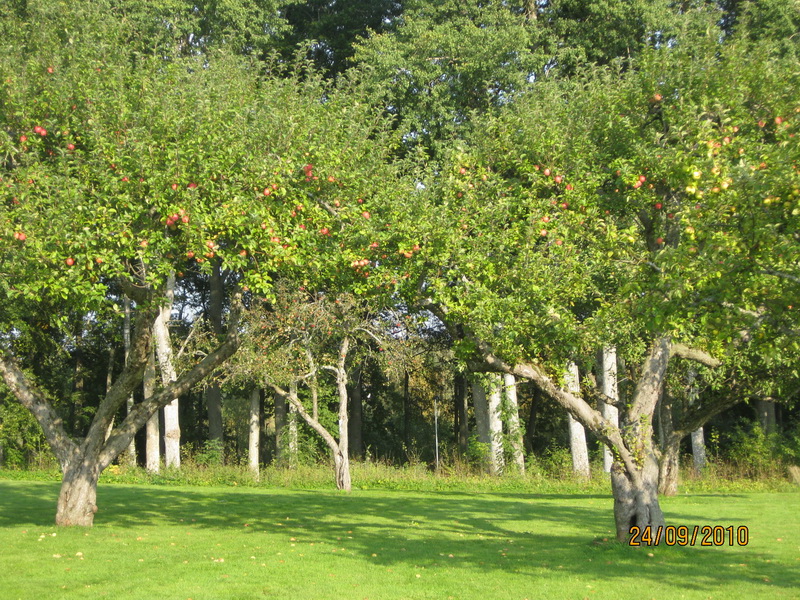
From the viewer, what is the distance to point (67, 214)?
1203cm

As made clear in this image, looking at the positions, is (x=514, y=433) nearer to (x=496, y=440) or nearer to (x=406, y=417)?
(x=496, y=440)

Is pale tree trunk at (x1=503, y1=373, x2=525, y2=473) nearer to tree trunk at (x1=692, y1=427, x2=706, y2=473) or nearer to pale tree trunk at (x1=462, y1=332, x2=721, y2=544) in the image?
tree trunk at (x1=692, y1=427, x2=706, y2=473)

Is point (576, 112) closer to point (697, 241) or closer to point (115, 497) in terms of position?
point (697, 241)

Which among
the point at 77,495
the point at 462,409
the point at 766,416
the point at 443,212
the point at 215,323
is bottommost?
the point at 77,495

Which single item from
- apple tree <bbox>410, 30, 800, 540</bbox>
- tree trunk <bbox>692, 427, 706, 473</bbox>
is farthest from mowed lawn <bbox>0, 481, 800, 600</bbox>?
tree trunk <bbox>692, 427, 706, 473</bbox>

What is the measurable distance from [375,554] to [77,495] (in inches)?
240

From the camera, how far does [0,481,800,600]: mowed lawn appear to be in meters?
10.2

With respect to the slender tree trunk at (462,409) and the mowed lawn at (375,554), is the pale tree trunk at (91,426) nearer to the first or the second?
the mowed lawn at (375,554)

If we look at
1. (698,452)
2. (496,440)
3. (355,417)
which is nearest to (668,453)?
(496,440)

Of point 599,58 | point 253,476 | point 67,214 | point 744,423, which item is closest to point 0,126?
point 67,214

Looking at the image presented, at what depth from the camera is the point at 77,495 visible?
15.0m

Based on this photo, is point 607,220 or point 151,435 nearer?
point 607,220

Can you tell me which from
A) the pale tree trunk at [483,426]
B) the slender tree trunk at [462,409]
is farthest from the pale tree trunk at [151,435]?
the slender tree trunk at [462,409]

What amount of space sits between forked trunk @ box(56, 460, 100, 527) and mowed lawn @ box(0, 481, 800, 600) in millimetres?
386
